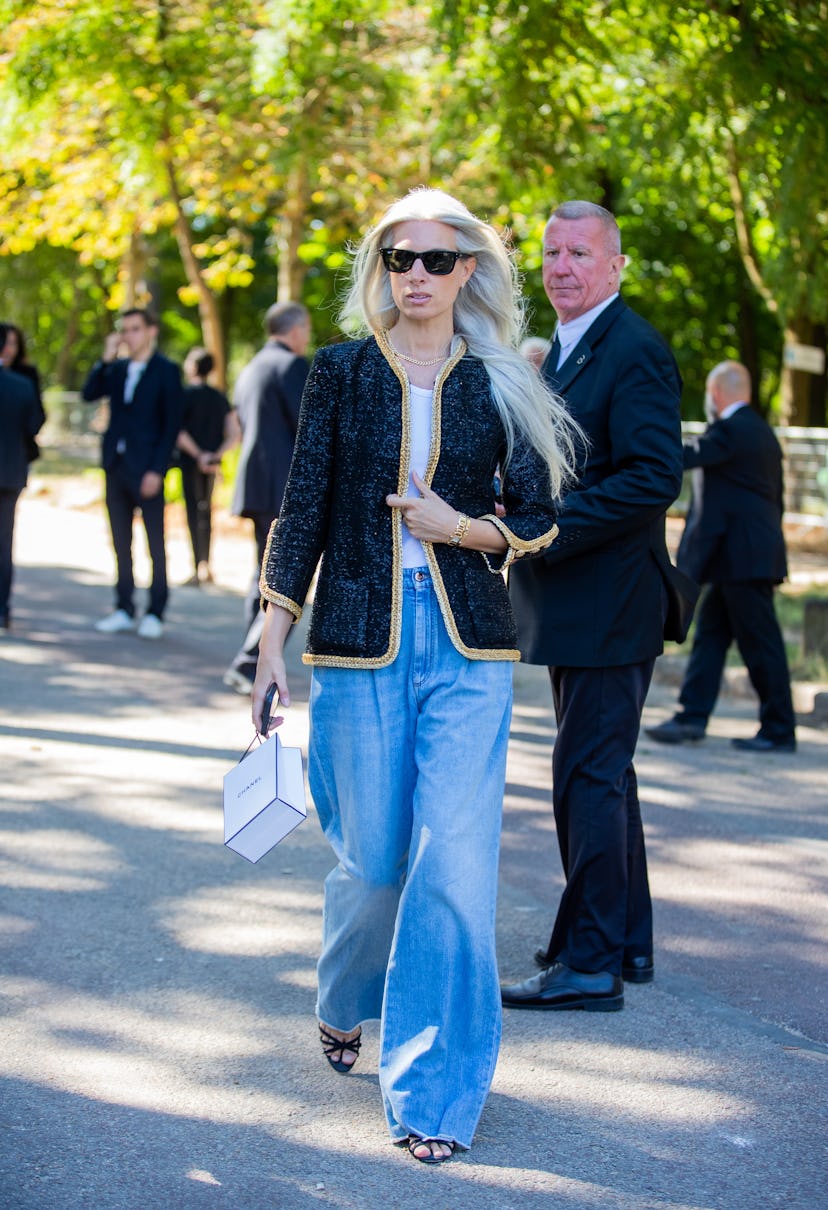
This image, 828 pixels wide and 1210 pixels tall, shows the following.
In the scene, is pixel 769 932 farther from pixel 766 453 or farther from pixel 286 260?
pixel 286 260

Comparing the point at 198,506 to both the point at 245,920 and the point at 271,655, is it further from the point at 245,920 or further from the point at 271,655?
the point at 271,655

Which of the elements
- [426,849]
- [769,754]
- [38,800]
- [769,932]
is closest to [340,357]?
[426,849]

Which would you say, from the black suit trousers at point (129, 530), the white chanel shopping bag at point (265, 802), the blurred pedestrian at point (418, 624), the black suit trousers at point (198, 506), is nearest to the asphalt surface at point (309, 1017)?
the blurred pedestrian at point (418, 624)

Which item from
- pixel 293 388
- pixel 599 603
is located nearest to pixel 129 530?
pixel 293 388

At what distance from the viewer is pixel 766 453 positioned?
8.70 meters

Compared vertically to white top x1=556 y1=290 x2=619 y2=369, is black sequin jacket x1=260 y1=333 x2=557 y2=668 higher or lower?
lower

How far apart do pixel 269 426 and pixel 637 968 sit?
527cm

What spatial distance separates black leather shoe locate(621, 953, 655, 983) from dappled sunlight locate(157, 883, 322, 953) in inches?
36.6

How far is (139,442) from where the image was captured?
11.2m

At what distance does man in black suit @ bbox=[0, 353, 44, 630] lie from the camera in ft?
36.4

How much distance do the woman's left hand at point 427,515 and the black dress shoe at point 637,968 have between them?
175 cm

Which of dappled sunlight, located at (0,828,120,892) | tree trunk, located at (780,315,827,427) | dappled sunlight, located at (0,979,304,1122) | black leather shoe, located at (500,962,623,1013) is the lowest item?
dappled sunlight, located at (0,828,120,892)

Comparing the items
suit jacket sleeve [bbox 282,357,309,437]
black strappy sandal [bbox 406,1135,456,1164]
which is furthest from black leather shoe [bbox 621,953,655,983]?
suit jacket sleeve [bbox 282,357,309,437]

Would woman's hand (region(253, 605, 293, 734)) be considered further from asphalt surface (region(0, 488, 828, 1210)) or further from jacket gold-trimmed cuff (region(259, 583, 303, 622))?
asphalt surface (region(0, 488, 828, 1210))
